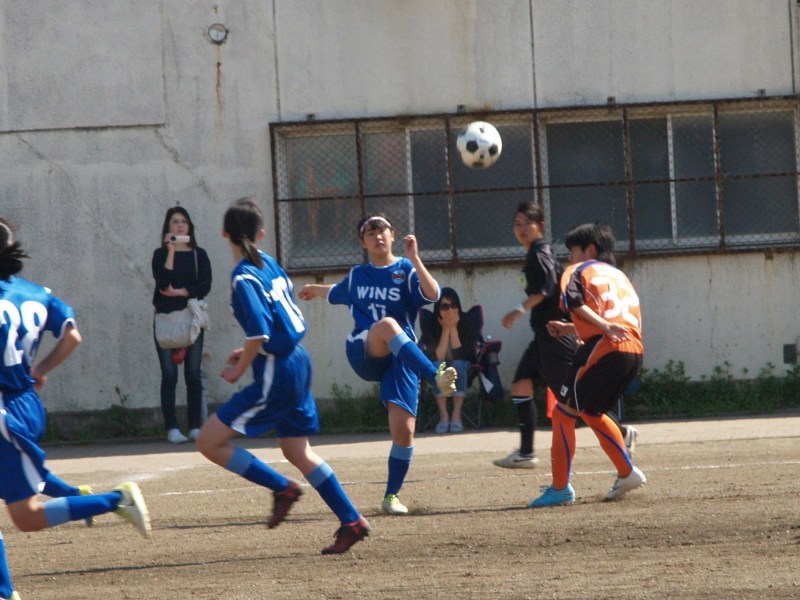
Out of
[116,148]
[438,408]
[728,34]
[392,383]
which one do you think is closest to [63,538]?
[392,383]

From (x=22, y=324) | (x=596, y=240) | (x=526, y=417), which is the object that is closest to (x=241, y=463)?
(x=22, y=324)

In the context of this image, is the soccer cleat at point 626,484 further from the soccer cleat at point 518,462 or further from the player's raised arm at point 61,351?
the player's raised arm at point 61,351

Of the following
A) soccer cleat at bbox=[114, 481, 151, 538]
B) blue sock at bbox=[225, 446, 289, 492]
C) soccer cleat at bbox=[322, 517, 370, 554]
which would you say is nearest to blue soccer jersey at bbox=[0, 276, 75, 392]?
soccer cleat at bbox=[114, 481, 151, 538]

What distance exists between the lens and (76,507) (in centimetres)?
602

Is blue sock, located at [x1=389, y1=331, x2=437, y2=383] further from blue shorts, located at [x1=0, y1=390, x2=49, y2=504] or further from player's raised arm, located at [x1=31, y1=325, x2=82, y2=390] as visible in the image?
blue shorts, located at [x1=0, y1=390, x2=49, y2=504]

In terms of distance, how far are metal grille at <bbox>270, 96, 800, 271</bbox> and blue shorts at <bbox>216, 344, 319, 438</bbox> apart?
747cm

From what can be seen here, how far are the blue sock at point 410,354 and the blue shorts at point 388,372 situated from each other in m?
0.31

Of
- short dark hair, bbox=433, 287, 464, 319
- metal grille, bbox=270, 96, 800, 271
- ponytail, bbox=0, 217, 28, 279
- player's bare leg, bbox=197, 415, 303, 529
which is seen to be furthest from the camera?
metal grille, bbox=270, 96, 800, 271

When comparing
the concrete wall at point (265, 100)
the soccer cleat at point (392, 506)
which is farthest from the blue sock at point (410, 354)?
the concrete wall at point (265, 100)

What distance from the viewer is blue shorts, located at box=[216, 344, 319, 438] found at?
6.55 m

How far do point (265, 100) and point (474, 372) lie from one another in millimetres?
3848

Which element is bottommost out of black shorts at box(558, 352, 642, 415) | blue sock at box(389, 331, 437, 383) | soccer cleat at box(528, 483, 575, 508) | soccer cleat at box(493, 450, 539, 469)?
soccer cleat at box(493, 450, 539, 469)

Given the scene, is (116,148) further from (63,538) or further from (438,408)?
(63,538)

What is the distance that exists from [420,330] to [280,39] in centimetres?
359
